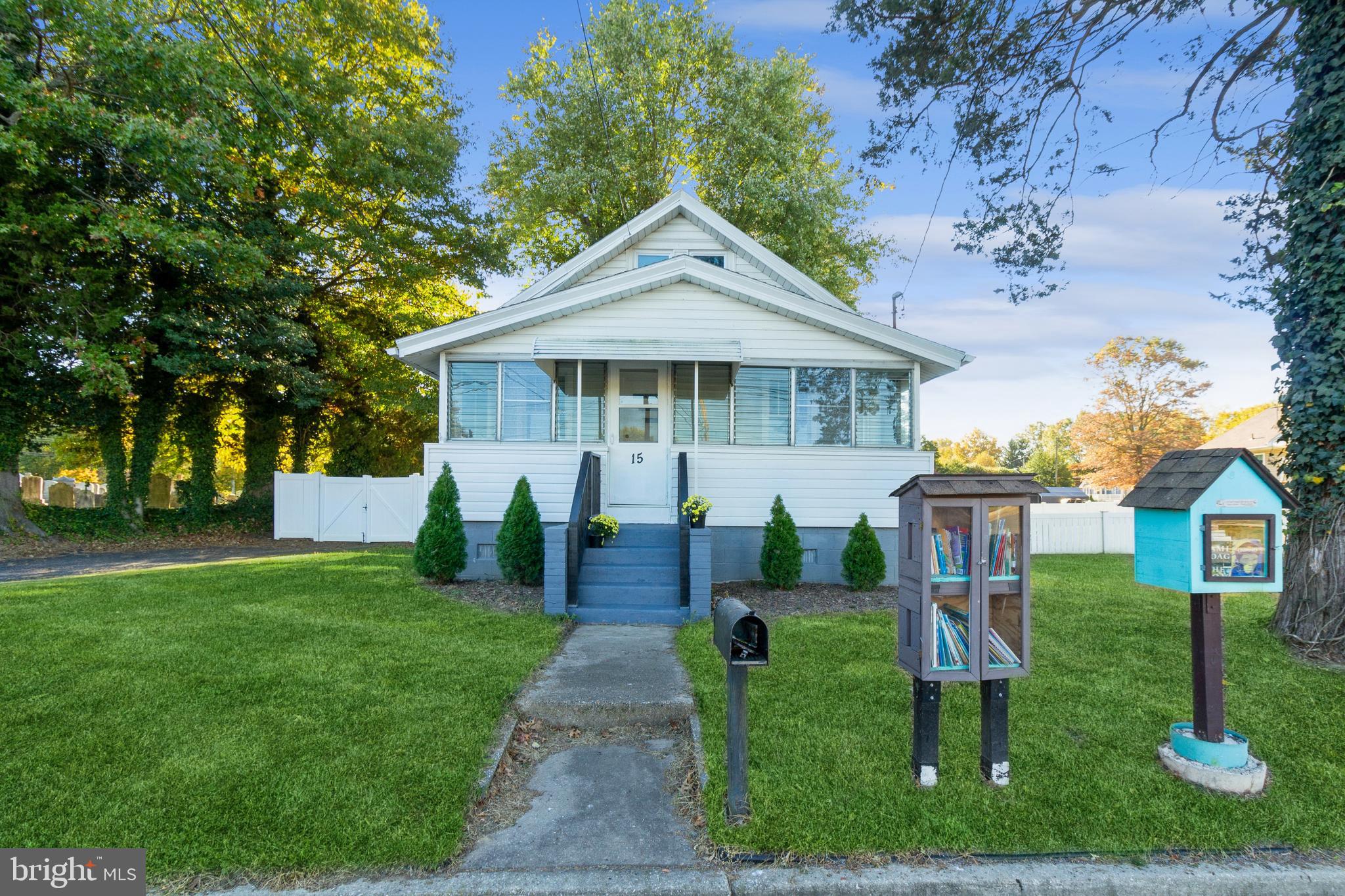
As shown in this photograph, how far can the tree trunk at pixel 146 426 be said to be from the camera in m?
15.0

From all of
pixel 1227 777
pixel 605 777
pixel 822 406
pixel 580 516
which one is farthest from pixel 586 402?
pixel 1227 777

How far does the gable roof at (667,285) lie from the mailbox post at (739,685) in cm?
684

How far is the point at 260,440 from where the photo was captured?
17.5 m

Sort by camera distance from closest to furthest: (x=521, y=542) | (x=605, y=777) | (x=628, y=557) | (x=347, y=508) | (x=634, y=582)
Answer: (x=605, y=777) < (x=634, y=582) < (x=628, y=557) < (x=521, y=542) < (x=347, y=508)

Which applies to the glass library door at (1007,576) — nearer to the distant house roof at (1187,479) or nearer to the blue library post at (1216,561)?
the distant house roof at (1187,479)

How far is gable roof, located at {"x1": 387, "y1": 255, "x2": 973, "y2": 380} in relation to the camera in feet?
29.5

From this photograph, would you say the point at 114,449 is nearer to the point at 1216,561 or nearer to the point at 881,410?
the point at 881,410

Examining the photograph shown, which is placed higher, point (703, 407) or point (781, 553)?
point (703, 407)

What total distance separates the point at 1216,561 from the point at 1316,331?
409cm

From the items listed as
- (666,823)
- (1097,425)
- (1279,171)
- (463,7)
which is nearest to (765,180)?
(463,7)

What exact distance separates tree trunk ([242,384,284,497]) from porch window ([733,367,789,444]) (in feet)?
45.7

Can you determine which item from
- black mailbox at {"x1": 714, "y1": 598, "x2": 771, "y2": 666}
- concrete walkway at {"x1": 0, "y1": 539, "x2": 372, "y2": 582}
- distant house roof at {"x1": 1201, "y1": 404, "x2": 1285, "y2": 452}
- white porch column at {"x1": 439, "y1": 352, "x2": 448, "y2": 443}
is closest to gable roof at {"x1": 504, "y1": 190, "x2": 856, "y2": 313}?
white porch column at {"x1": 439, "y1": 352, "x2": 448, "y2": 443}

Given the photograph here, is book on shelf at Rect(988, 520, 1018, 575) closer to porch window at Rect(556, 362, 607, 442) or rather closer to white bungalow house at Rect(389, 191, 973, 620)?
white bungalow house at Rect(389, 191, 973, 620)

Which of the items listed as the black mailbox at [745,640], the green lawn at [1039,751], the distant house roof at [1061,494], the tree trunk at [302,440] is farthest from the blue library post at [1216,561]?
the tree trunk at [302,440]
